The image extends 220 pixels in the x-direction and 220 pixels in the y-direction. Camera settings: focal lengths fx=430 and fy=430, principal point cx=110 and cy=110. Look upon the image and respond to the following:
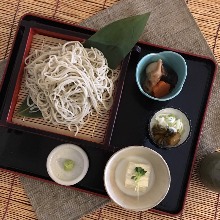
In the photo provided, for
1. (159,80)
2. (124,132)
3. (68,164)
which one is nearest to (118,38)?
(159,80)

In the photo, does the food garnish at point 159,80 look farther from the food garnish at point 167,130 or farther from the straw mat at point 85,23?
the straw mat at point 85,23

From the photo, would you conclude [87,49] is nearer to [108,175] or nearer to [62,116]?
[62,116]

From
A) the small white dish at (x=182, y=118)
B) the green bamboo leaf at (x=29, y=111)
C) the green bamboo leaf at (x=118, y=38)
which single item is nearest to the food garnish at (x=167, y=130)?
the small white dish at (x=182, y=118)

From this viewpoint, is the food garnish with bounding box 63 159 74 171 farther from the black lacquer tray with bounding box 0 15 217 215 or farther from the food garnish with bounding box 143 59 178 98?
the food garnish with bounding box 143 59 178 98

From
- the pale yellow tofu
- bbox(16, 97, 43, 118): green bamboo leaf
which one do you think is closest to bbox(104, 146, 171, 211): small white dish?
the pale yellow tofu

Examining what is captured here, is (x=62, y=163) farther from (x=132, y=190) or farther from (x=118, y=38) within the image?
(x=118, y=38)

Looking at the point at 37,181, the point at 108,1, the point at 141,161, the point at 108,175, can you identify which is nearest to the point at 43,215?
the point at 37,181
